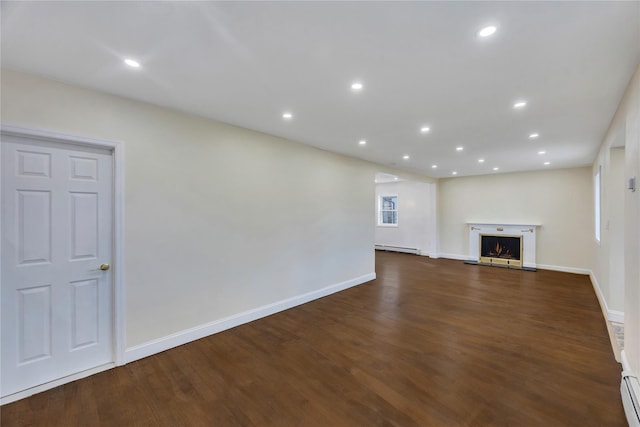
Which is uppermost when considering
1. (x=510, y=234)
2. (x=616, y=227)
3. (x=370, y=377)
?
(x=616, y=227)

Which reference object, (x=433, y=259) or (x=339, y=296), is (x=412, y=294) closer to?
(x=339, y=296)

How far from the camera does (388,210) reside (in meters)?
10.3

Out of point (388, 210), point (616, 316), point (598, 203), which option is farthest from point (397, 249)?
point (616, 316)

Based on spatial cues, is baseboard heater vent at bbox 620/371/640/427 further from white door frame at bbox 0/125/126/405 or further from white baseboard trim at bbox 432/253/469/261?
white baseboard trim at bbox 432/253/469/261

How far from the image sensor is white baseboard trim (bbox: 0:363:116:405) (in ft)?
7.23

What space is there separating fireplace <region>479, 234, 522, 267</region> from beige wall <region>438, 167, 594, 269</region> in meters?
0.42

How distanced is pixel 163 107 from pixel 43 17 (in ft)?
4.41

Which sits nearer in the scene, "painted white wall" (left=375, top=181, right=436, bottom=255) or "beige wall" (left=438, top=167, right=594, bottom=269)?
"beige wall" (left=438, top=167, right=594, bottom=269)

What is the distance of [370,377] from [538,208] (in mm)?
7171

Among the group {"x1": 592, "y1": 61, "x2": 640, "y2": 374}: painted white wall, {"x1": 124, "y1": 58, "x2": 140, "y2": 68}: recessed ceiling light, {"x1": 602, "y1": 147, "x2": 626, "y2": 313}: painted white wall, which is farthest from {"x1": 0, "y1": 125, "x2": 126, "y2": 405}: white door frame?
{"x1": 602, "y1": 147, "x2": 626, "y2": 313}: painted white wall

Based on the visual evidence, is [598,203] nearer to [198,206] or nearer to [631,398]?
[631,398]

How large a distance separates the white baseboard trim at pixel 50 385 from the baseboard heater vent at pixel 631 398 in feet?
13.4

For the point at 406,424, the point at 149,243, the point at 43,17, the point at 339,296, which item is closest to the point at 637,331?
the point at 406,424

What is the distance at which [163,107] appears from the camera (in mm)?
2969
